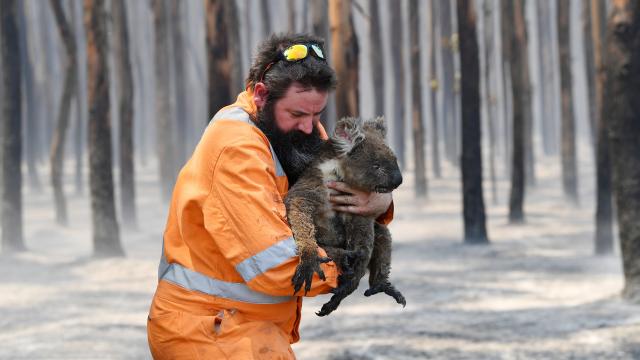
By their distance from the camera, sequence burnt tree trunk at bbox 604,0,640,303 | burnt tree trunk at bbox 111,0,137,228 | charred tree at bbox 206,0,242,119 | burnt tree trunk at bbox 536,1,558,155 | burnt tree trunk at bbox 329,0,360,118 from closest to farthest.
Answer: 1. burnt tree trunk at bbox 604,0,640,303
2. charred tree at bbox 206,0,242,119
3. burnt tree trunk at bbox 329,0,360,118
4. burnt tree trunk at bbox 111,0,137,228
5. burnt tree trunk at bbox 536,1,558,155

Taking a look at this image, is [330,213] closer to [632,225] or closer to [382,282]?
[382,282]

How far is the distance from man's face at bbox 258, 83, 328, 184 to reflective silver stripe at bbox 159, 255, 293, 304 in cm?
40

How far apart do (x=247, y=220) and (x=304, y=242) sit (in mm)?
178

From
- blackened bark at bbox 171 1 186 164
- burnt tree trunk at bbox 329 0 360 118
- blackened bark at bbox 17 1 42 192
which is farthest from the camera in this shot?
blackened bark at bbox 17 1 42 192

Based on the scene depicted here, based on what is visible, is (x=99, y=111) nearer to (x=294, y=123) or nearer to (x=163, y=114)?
(x=163, y=114)

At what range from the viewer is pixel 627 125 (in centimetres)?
935

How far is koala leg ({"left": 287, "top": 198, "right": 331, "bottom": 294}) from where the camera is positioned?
2.82 meters

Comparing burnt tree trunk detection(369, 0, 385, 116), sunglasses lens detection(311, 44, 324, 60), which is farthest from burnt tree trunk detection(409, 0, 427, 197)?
sunglasses lens detection(311, 44, 324, 60)

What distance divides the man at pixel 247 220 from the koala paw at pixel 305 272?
23 millimetres

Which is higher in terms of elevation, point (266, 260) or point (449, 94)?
point (266, 260)

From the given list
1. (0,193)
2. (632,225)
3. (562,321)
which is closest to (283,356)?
(562,321)

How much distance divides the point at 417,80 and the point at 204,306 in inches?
785

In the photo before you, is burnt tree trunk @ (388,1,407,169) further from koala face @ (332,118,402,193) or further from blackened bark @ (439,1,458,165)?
koala face @ (332,118,402,193)

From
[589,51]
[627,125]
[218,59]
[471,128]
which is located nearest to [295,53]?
[627,125]
